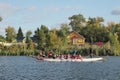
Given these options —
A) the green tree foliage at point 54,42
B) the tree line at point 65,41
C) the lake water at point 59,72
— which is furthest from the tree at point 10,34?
the lake water at point 59,72

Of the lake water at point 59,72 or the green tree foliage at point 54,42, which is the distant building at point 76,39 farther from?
the lake water at point 59,72

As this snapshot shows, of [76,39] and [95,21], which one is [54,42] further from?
[95,21]

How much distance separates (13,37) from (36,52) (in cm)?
7486

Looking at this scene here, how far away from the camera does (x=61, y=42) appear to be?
135000 millimetres

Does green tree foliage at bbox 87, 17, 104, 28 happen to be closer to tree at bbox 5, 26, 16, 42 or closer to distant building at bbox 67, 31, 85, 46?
distant building at bbox 67, 31, 85, 46

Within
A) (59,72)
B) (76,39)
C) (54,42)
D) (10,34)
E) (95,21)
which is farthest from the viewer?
(10,34)

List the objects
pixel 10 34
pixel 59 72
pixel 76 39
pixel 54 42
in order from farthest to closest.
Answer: pixel 10 34 → pixel 76 39 → pixel 54 42 → pixel 59 72

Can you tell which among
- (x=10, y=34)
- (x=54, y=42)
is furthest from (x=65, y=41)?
(x=10, y=34)

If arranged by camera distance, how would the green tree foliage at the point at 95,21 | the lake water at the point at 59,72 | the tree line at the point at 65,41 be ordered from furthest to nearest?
the green tree foliage at the point at 95,21 < the tree line at the point at 65,41 < the lake water at the point at 59,72

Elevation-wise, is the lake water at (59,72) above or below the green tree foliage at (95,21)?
below

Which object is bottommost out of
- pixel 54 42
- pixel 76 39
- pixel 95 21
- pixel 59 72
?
pixel 59 72

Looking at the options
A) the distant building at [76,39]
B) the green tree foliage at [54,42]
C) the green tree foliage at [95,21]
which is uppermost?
the green tree foliage at [95,21]

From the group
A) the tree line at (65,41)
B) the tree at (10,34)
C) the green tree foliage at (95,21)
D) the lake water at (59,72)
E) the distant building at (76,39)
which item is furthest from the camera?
the tree at (10,34)

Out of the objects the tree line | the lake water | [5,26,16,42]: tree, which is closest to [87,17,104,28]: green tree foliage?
the tree line
